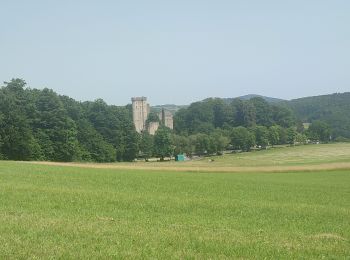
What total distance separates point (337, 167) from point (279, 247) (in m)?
58.8

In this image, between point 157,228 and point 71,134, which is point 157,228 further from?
point 71,134

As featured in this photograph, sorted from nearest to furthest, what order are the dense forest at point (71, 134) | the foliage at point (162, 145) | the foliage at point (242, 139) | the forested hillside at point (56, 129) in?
1. the forested hillside at point (56, 129)
2. the dense forest at point (71, 134)
3. the foliage at point (162, 145)
4. the foliage at point (242, 139)

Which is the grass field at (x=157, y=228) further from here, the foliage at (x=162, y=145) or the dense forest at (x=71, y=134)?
the foliage at (x=162, y=145)

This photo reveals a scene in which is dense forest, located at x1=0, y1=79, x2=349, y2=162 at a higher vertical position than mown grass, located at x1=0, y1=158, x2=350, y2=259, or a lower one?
higher

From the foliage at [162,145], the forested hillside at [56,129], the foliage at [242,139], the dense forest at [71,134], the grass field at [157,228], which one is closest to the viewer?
the grass field at [157,228]

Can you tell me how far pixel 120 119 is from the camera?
4921 inches

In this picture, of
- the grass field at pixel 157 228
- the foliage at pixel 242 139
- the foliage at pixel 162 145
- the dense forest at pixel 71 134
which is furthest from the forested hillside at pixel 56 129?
the grass field at pixel 157 228

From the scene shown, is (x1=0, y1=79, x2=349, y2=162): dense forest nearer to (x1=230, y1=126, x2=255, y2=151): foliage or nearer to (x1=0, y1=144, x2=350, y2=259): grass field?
(x1=230, y1=126, x2=255, y2=151): foliage

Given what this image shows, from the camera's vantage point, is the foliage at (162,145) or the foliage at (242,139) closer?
the foliage at (162,145)

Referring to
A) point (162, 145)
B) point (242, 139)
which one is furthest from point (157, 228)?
point (242, 139)

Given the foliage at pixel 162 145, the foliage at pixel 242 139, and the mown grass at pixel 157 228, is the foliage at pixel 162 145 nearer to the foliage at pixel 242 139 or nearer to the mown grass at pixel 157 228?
the foliage at pixel 242 139

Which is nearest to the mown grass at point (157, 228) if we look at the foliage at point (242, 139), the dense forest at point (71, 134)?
the dense forest at point (71, 134)

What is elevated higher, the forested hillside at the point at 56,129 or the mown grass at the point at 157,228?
the forested hillside at the point at 56,129

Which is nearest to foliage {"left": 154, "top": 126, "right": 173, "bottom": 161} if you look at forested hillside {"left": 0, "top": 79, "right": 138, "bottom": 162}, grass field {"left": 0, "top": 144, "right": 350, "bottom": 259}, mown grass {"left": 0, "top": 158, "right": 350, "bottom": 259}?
forested hillside {"left": 0, "top": 79, "right": 138, "bottom": 162}
